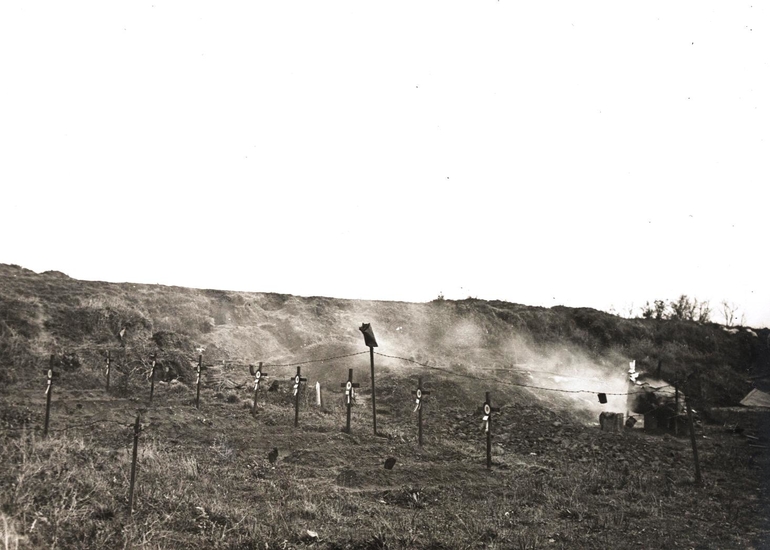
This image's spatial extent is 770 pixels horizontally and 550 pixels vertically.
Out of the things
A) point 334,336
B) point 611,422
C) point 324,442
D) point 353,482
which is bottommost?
point 324,442

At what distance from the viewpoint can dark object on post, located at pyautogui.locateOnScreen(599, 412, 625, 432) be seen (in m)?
21.0

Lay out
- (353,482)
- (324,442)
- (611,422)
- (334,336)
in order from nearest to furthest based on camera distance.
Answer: (353,482), (324,442), (611,422), (334,336)

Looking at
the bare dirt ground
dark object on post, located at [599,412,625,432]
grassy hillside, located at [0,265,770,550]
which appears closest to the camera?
the bare dirt ground

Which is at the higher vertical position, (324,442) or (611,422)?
(611,422)

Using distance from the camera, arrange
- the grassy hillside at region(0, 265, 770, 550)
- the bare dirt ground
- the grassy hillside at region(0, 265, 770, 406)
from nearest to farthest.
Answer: the bare dirt ground
the grassy hillside at region(0, 265, 770, 550)
the grassy hillside at region(0, 265, 770, 406)

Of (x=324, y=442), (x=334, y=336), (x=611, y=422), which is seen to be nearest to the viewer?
(x=324, y=442)

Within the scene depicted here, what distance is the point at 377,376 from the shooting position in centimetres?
2778

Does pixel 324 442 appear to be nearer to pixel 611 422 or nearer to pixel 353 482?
pixel 353 482

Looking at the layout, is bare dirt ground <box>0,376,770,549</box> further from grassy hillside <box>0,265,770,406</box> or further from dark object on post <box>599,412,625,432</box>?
grassy hillside <box>0,265,770,406</box>

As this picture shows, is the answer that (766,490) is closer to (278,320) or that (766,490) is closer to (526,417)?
(526,417)

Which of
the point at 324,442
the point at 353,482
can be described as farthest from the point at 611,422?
the point at 353,482

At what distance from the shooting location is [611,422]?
833 inches

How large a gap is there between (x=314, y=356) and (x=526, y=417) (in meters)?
14.3

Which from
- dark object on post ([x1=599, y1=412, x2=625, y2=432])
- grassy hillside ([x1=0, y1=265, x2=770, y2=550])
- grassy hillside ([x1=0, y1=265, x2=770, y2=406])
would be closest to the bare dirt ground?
grassy hillside ([x1=0, y1=265, x2=770, y2=550])
